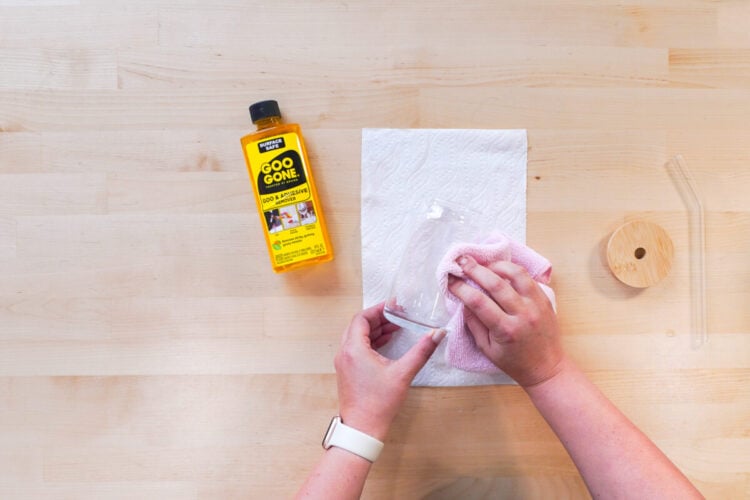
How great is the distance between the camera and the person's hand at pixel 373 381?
60 cm

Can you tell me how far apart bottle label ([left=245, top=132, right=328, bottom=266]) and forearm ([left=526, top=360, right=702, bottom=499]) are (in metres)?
0.33

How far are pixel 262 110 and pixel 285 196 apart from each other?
0.11 m

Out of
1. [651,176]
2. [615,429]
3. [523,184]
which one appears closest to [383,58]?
[523,184]

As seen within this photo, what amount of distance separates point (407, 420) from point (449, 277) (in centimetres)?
22

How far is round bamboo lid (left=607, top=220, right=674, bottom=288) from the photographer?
676mm

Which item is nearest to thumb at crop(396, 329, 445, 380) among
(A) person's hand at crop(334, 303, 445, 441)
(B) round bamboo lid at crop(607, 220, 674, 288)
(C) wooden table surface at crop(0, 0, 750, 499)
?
(A) person's hand at crop(334, 303, 445, 441)

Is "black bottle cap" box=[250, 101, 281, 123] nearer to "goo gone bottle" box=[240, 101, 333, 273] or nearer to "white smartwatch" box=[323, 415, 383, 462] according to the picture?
"goo gone bottle" box=[240, 101, 333, 273]

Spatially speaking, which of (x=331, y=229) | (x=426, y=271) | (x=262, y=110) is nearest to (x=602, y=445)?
(x=426, y=271)

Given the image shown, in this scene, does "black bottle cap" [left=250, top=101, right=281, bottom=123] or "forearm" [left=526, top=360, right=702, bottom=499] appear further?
"black bottle cap" [left=250, top=101, right=281, bottom=123]

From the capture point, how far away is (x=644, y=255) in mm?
681

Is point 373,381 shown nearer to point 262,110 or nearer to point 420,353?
point 420,353

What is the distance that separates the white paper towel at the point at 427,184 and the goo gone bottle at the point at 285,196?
2.8 inches

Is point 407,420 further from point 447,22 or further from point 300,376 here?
point 447,22

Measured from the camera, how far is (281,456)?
695mm
